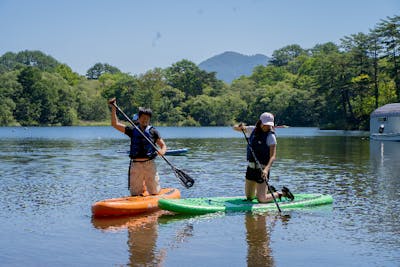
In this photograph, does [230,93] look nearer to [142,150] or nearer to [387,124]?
[387,124]

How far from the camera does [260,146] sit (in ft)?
43.9

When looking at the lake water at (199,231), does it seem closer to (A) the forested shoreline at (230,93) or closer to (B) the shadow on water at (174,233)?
(B) the shadow on water at (174,233)

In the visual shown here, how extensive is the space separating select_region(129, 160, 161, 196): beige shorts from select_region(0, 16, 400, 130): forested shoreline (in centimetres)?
7344

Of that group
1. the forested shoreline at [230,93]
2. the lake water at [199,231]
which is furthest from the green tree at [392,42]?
the lake water at [199,231]

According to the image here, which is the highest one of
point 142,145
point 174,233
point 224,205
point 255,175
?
point 142,145

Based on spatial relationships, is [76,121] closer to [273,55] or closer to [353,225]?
[273,55]

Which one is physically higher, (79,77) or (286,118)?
(79,77)

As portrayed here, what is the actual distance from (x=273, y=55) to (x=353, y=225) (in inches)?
7316

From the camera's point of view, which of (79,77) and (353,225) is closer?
(353,225)

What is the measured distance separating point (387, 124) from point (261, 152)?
4623 cm

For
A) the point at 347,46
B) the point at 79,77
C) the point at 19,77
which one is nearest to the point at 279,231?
the point at 347,46

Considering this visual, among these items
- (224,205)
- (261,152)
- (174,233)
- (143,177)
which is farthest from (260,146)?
(174,233)

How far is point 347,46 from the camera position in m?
94.6

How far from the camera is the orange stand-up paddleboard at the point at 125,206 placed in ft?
42.5
